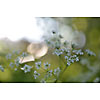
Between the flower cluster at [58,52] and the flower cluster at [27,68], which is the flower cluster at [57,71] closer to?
the flower cluster at [58,52]

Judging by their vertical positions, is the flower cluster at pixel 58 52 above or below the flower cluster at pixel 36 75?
above

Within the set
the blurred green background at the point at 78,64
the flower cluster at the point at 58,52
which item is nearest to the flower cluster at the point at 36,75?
the blurred green background at the point at 78,64

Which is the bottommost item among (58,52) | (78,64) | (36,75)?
(36,75)

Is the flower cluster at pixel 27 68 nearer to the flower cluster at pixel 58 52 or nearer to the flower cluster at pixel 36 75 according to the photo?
the flower cluster at pixel 36 75

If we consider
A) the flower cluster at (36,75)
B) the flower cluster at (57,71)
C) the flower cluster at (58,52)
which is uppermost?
the flower cluster at (58,52)

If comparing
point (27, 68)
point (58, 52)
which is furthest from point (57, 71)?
point (27, 68)

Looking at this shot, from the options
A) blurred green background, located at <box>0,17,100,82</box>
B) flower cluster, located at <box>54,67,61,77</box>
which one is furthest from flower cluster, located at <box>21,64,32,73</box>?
flower cluster, located at <box>54,67,61,77</box>

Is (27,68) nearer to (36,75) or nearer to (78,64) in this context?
(36,75)
